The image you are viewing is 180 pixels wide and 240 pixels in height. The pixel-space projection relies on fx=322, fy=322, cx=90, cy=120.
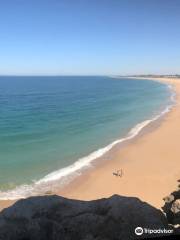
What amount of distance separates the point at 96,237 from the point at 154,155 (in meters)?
20.0

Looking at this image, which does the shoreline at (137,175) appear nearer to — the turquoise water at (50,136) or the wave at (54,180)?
the wave at (54,180)

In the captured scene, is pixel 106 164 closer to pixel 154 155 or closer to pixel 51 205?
pixel 154 155

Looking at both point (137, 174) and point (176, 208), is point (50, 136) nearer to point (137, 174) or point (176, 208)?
point (137, 174)

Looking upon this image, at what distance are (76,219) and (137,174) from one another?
15.2 meters

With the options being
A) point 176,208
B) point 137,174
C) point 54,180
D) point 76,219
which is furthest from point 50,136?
point 76,219

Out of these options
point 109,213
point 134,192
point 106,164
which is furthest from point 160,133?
point 109,213

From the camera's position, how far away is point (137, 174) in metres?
20.4

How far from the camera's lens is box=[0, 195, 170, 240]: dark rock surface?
17.4 ft

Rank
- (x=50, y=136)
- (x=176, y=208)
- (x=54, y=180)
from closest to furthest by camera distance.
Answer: (x=176, y=208)
(x=54, y=180)
(x=50, y=136)

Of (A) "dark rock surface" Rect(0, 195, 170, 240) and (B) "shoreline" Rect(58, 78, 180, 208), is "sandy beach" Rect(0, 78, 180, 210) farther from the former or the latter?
(A) "dark rock surface" Rect(0, 195, 170, 240)

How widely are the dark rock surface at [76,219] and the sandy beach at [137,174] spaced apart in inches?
399

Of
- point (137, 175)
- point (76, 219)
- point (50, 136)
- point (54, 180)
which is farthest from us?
point (50, 136)

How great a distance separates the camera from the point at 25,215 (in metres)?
5.63

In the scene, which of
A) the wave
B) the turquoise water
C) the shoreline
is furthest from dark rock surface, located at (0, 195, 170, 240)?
the turquoise water
